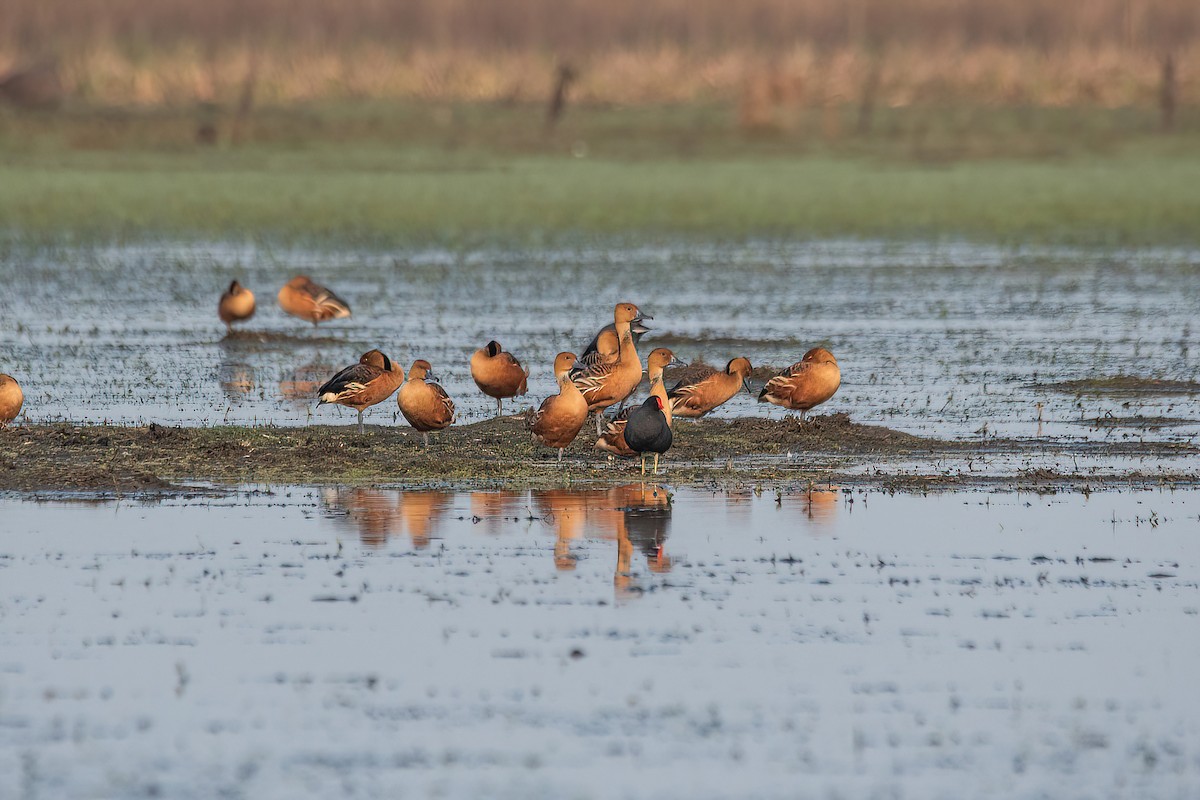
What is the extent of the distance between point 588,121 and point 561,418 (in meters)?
32.6

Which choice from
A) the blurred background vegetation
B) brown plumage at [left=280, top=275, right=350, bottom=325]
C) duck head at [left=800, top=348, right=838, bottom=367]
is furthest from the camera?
the blurred background vegetation

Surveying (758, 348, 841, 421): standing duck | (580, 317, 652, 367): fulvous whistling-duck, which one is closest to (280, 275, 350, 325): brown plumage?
(580, 317, 652, 367): fulvous whistling-duck

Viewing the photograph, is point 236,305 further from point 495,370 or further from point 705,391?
point 705,391

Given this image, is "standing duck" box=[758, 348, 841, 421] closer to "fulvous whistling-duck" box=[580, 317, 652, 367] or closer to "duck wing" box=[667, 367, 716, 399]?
"duck wing" box=[667, 367, 716, 399]

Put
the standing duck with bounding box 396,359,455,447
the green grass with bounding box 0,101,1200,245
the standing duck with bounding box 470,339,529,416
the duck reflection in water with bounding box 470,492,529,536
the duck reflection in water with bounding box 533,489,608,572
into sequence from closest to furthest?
the duck reflection in water with bounding box 533,489,608,572 → the duck reflection in water with bounding box 470,492,529,536 → the standing duck with bounding box 396,359,455,447 → the standing duck with bounding box 470,339,529,416 → the green grass with bounding box 0,101,1200,245

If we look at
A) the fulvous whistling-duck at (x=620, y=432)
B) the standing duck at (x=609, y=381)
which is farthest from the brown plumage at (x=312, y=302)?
the fulvous whistling-duck at (x=620, y=432)

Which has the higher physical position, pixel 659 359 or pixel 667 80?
pixel 667 80

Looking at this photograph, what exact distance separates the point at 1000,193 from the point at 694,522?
24.8 m

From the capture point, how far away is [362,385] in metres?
13.9

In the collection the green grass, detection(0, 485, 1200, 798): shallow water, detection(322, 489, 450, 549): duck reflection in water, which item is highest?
the green grass

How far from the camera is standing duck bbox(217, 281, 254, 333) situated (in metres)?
19.5

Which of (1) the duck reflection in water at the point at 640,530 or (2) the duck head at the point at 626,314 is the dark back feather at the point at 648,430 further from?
(2) the duck head at the point at 626,314

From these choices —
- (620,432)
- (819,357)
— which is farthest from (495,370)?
(819,357)

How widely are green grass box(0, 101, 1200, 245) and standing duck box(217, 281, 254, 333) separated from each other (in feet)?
32.7
